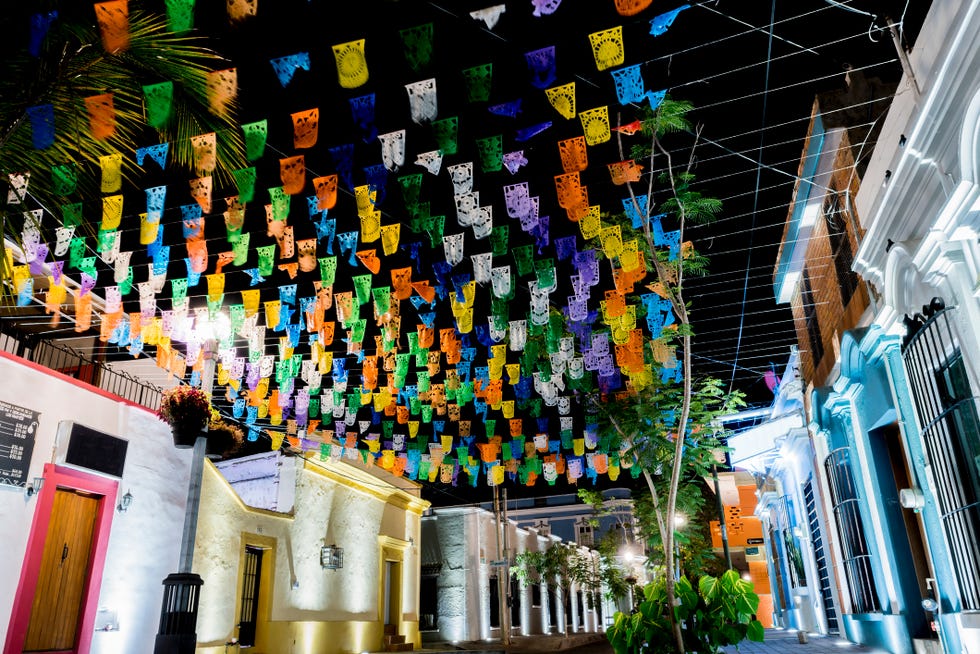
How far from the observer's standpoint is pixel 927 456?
776 centimetres

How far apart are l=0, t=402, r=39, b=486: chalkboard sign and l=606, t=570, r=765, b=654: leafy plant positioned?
7.44 m

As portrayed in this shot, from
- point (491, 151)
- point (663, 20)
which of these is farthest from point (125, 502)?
point (663, 20)

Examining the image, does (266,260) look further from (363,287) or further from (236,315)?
(236,315)

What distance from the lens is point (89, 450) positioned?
29.6ft

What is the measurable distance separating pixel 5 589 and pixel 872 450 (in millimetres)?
12451

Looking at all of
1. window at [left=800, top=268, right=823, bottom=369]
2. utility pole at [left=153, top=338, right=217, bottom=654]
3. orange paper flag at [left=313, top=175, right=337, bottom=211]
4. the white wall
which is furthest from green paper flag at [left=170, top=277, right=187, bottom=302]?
window at [left=800, top=268, right=823, bottom=369]

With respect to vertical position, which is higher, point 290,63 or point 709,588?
point 290,63

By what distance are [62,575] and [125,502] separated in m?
1.21

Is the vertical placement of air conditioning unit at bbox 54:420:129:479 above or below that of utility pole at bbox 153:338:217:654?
above

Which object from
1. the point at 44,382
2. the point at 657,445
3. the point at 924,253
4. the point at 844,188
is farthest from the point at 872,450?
the point at 44,382

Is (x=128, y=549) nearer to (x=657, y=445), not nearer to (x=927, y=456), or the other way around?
(x=657, y=445)

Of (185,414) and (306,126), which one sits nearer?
(306,126)

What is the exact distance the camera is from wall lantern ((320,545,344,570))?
51.0 feet

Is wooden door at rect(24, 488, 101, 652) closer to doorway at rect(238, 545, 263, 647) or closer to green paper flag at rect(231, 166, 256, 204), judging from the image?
doorway at rect(238, 545, 263, 647)
